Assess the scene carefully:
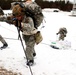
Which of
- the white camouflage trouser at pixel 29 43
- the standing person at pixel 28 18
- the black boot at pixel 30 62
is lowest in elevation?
the black boot at pixel 30 62

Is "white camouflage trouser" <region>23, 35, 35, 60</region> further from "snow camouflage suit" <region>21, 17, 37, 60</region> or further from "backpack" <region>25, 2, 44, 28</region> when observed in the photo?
"backpack" <region>25, 2, 44, 28</region>

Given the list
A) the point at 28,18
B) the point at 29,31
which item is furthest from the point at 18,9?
the point at 29,31

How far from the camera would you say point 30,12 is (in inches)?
248

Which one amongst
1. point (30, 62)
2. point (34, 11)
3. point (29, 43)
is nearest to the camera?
point (34, 11)

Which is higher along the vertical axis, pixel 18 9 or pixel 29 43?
pixel 18 9

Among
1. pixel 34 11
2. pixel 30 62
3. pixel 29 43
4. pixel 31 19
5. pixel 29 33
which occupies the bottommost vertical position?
pixel 30 62

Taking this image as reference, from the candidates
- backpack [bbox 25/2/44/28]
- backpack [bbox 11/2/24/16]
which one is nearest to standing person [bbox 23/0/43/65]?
backpack [bbox 25/2/44/28]

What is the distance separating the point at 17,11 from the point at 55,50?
8.65 ft

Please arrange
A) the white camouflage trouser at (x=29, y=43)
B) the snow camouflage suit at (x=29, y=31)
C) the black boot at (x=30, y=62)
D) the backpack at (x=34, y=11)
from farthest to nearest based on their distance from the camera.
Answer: the black boot at (x=30, y=62), the white camouflage trouser at (x=29, y=43), the snow camouflage suit at (x=29, y=31), the backpack at (x=34, y=11)

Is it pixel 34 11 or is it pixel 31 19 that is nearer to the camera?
pixel 34 11

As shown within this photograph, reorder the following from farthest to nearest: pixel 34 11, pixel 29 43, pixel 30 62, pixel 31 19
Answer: pixel 30 62
pixel 29 43
pixel 31 19
pixel 34 11

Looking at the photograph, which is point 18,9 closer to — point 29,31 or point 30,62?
point 29,31

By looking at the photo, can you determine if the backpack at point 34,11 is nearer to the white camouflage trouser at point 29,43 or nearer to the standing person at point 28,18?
the standing person at point 28,18

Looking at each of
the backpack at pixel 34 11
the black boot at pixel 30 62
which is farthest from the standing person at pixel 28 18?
the black boot at pixel 30 62
